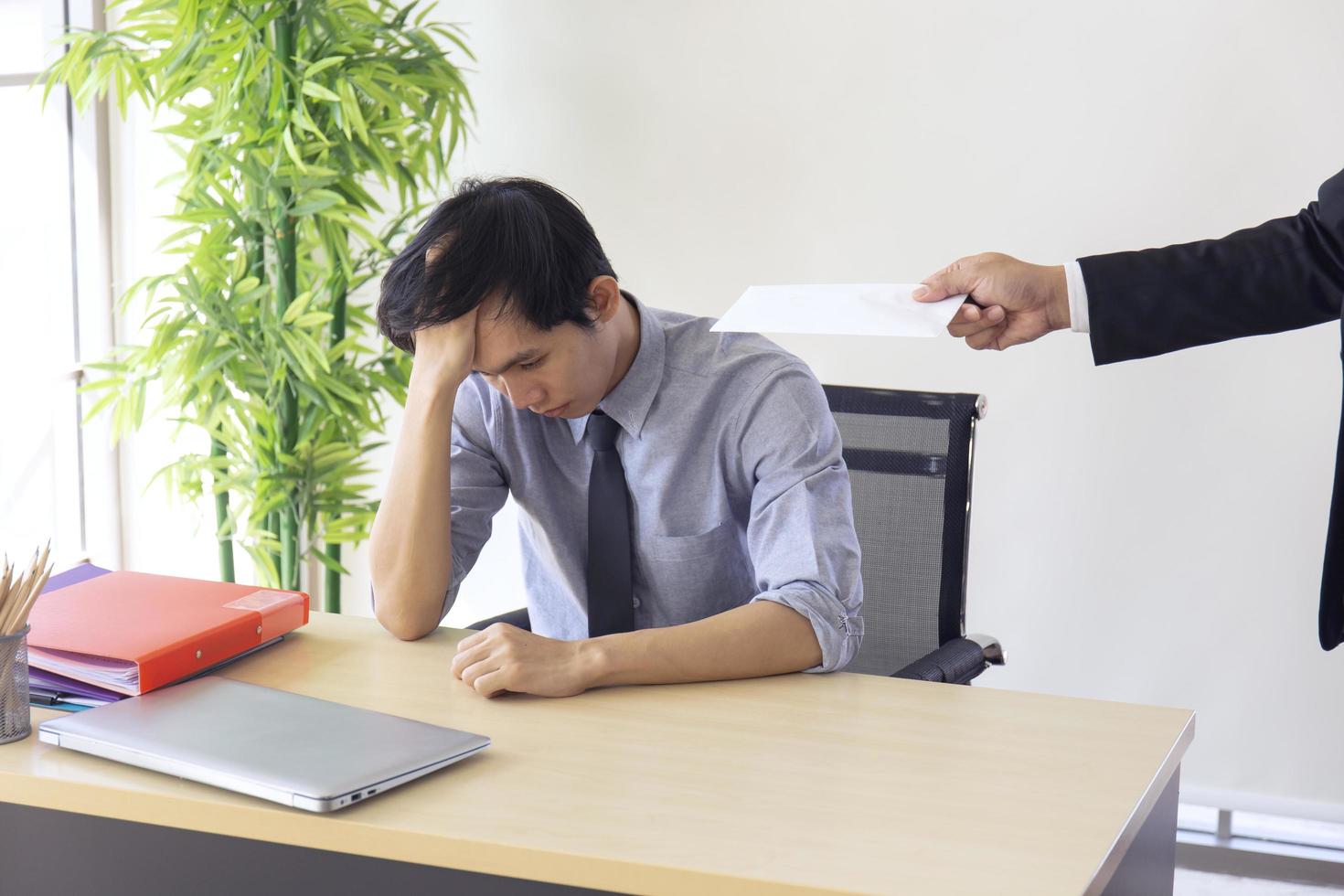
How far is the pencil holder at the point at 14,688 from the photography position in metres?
1.11

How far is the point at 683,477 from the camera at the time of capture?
5.23ft

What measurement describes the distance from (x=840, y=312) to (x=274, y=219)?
5.84 feet

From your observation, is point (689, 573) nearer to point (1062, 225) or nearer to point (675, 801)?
point (675, 801)

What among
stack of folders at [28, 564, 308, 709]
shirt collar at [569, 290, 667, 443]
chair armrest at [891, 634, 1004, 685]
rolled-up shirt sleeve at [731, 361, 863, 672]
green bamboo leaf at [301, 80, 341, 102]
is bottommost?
chair armrest at [891, 634, 1004, 685]

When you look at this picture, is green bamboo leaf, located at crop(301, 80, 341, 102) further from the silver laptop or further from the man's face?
the silver laptop

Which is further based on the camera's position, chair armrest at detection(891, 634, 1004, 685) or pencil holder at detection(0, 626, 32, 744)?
chair armrest at detection(891, 634, 1004, 685)

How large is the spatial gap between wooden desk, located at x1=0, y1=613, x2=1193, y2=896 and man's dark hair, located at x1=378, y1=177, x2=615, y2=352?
0.41 meters

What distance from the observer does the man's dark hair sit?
55.9 inches

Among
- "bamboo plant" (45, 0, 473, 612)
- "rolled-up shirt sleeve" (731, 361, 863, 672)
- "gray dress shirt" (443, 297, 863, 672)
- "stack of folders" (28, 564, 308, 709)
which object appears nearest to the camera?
"stack of folders" (28, 564, 308, 709)

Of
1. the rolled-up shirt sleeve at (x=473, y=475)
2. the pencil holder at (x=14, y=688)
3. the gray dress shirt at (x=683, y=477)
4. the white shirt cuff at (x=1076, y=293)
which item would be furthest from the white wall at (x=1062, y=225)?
the pencil holder at (x=14, y=688)

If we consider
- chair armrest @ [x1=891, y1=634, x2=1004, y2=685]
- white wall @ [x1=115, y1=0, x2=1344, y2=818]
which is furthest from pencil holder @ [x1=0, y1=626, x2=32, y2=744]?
white wall @ [x1=115, y1=0, x2=1344, y2=818]

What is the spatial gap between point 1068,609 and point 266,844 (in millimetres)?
1911

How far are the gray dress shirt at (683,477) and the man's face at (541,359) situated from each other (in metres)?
0.08

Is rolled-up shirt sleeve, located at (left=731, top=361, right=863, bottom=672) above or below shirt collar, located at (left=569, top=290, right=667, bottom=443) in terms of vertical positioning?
below
